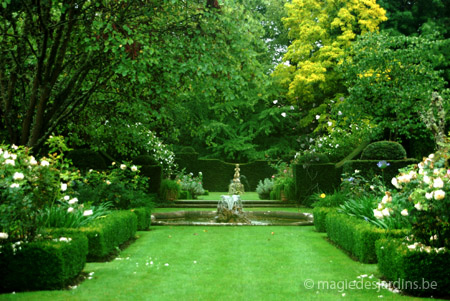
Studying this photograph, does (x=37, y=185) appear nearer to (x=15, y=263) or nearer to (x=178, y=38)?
(x=15, y=263)

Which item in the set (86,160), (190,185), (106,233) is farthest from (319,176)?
(106,233)

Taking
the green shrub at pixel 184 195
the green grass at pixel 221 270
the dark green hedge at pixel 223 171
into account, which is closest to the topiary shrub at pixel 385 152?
the green grass at pixel 221 270

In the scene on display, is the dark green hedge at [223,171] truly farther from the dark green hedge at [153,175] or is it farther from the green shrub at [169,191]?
the dark green hedge at [153,175]

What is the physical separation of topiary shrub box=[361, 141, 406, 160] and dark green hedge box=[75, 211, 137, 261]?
31.1 ft

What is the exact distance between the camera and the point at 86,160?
15.6m

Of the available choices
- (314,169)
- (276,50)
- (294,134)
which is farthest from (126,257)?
(276,50)

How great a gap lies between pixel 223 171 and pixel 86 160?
14746mm

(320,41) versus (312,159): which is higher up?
(320,41)

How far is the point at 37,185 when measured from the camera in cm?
648

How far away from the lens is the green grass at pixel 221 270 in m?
5.56

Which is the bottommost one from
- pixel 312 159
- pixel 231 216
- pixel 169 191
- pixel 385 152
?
pixel 231 216

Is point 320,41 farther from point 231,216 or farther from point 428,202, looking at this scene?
point 428,202

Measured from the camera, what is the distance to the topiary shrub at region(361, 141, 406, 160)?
16.2 metres

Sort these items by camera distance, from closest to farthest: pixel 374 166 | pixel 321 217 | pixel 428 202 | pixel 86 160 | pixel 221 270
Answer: pixel 428 202, pixel 221 270, pixel 321 217, pixel 86 160, pixel 374 166
